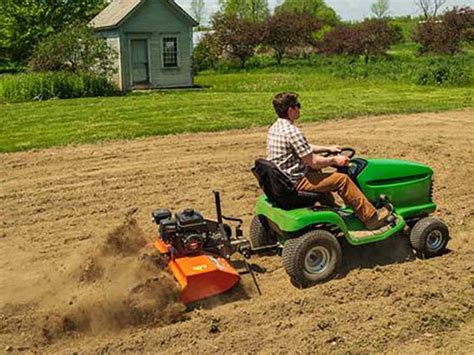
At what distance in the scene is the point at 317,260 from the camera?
5398 millimetres

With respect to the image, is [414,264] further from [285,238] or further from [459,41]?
[459,41]

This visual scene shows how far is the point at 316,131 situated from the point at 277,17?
28.4 metres

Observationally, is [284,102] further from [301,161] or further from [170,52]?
[170,52]

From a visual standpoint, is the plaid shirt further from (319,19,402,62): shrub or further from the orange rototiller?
(319,19,402,62): shrub

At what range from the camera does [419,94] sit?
19328 millimetres

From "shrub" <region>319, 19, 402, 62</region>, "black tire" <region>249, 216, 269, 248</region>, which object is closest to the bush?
"black tire" <region>249, 216, 269, 248</region>

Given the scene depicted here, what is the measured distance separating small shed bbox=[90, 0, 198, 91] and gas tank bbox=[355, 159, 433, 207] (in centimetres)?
1995

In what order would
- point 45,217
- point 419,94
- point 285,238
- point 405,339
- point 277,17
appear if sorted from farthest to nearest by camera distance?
point 277,17
point 419,94
point 45,217
point 285,238
point 405,339

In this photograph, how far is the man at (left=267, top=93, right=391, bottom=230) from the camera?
17.4 ft

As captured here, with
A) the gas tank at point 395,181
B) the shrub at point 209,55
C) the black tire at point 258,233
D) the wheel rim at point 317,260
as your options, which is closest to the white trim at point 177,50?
the shrub at point 209,55

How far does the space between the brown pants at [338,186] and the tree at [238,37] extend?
32.2 m

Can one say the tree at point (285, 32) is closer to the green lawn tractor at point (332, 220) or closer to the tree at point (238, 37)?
the tree at point (238, 37)

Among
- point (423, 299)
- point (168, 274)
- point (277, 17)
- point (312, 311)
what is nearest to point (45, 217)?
point (168, 274)

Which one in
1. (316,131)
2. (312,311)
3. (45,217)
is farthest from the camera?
(316,131)
